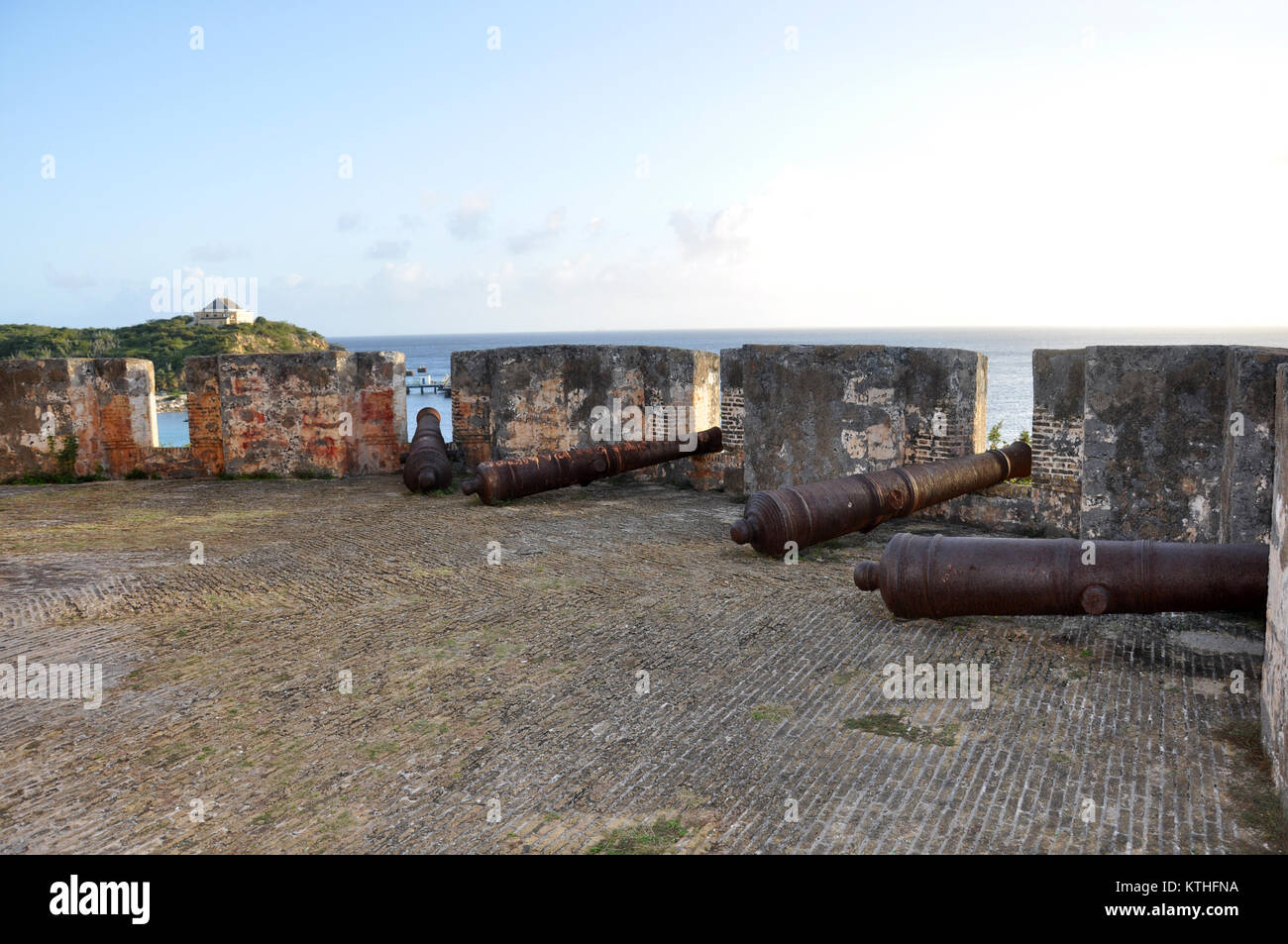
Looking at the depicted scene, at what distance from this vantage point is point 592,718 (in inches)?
185

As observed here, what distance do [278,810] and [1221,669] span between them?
491 cm

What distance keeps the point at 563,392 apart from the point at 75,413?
22.6 feet

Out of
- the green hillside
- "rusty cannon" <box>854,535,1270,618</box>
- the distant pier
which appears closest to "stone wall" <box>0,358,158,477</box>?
the green hillside

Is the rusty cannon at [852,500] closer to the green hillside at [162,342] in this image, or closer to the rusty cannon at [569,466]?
the rusty cannon at [569,466]

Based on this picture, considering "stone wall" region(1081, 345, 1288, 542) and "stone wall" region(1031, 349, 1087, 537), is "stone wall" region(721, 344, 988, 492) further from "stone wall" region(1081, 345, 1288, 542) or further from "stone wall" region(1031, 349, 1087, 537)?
"stone wall" region(1081, 345, 1288, 542)

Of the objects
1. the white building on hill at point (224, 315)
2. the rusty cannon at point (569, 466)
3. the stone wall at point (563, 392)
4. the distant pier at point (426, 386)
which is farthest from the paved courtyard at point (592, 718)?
the distant pier at point (426, 386)

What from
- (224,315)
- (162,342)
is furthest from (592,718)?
(224,315)

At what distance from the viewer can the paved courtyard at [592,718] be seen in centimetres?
366

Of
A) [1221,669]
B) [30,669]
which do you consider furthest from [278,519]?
[1221,669]

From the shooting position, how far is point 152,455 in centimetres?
1355

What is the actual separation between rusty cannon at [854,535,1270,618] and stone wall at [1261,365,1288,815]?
0.98 metres

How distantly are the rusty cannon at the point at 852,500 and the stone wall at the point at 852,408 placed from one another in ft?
2.15

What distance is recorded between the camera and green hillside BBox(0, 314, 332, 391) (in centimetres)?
2492

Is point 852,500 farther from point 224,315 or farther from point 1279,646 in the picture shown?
point 224,315
